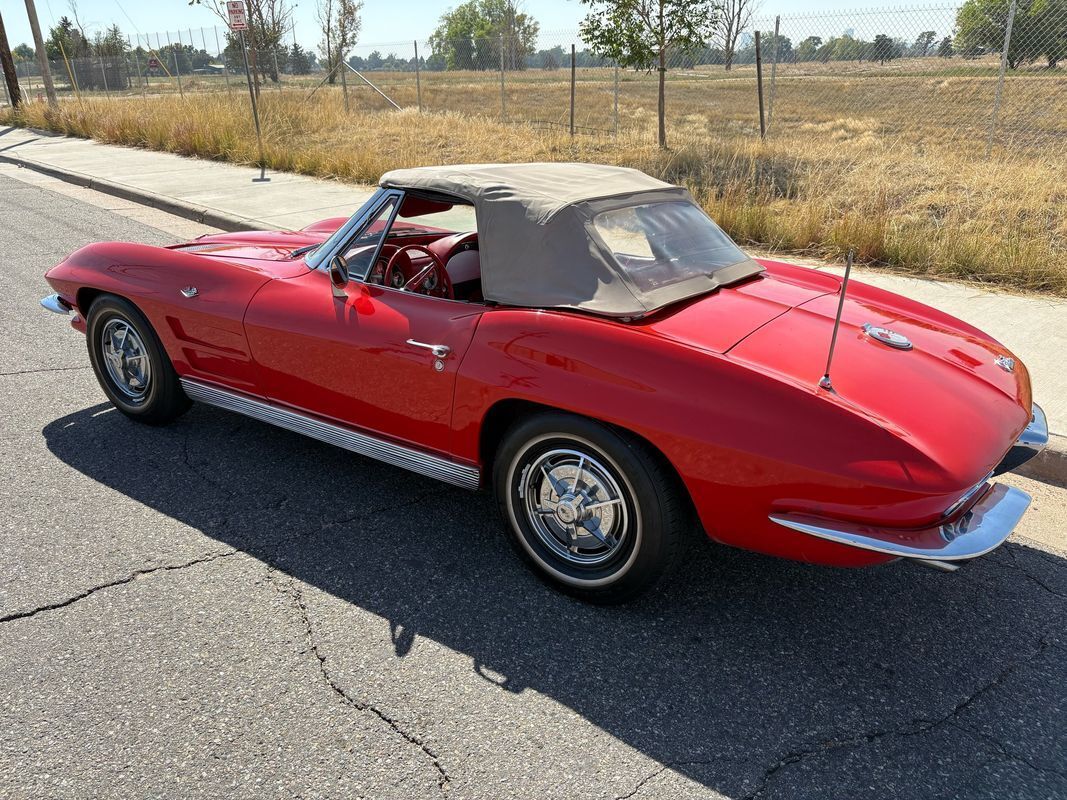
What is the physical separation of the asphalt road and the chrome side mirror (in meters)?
0.90

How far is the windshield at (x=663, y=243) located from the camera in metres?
3.18

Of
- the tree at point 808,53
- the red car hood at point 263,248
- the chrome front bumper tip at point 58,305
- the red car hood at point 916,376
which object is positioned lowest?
the chrome front bumper tip at point 58,305

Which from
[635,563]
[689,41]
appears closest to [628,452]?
[635,563]

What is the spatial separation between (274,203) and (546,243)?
8396mm

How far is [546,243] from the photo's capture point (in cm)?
313

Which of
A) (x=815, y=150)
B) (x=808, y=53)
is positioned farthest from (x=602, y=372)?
(x=808, y=53)

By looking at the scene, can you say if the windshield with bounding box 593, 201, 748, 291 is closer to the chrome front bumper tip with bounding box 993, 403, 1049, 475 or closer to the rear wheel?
the chrome front bumper tip with bounding box 993, 403, 1049, 475

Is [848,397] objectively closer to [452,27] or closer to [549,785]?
[549,785]

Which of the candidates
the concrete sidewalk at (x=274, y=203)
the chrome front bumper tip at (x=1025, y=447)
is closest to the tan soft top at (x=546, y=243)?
the chrome front bumper tip at (x=1025, y=447)

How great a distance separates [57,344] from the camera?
5672 millimetres

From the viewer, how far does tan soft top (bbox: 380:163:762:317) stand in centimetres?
301

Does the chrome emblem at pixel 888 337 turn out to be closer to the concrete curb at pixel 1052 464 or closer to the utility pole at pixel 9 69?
the concrete curb at pixel 1052 464

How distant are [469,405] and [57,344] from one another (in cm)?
399

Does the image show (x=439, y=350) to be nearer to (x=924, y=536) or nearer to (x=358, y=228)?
(x=358, y=228)
